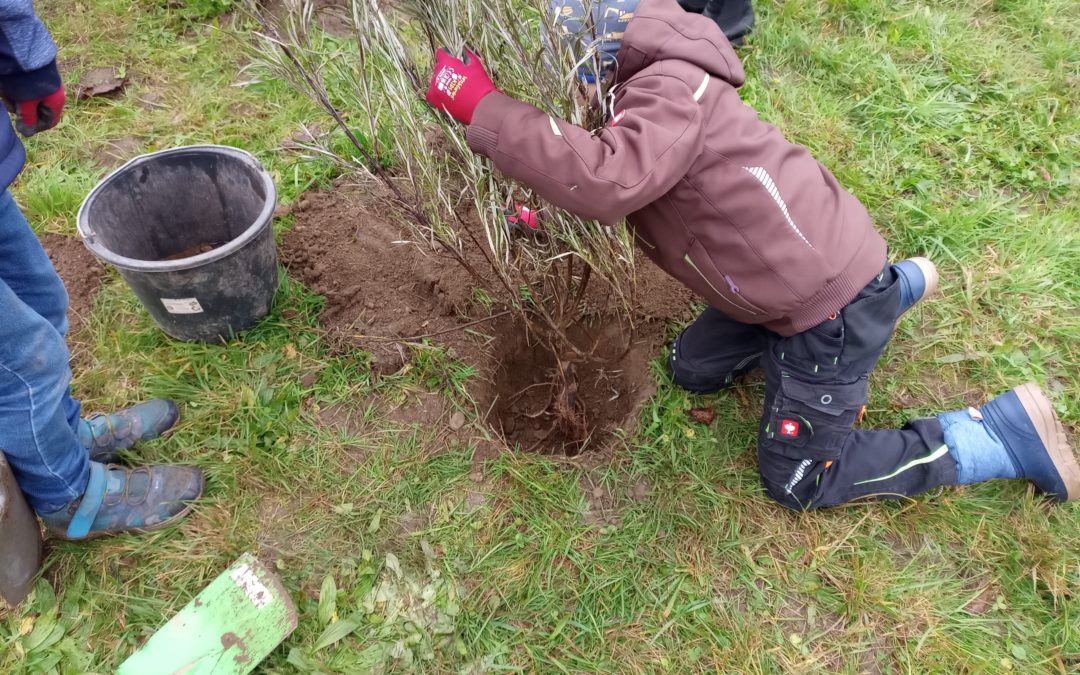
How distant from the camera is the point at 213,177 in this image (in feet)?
9.02

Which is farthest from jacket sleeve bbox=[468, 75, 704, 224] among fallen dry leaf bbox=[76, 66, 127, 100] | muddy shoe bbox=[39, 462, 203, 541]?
fallen dry leaf bbox=[76, 66, 127, 100]

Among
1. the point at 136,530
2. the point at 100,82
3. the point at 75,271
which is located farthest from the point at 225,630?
the point at 100,82

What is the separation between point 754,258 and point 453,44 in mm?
991

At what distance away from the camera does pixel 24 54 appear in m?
1.74

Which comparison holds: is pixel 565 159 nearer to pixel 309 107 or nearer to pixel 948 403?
pixel 948 403

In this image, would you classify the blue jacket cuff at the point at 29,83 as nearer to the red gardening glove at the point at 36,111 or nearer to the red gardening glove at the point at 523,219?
the red gardening glove at the point at 36,111

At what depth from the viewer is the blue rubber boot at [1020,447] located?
2252 millimetres

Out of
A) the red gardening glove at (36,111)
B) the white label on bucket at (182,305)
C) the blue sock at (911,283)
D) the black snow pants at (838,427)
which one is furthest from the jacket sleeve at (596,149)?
the white label on bucket at (182,305)

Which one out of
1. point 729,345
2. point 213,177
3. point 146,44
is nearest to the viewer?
point 729,345

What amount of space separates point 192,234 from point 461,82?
1810mm

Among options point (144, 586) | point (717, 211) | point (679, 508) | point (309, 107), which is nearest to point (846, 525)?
point (679, 508)

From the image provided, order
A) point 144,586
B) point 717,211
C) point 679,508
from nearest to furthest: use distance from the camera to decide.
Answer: point 717,211 < point 144,586 < point 679,508

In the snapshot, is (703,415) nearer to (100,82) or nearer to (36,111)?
(36,111)

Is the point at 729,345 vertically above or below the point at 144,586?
above
